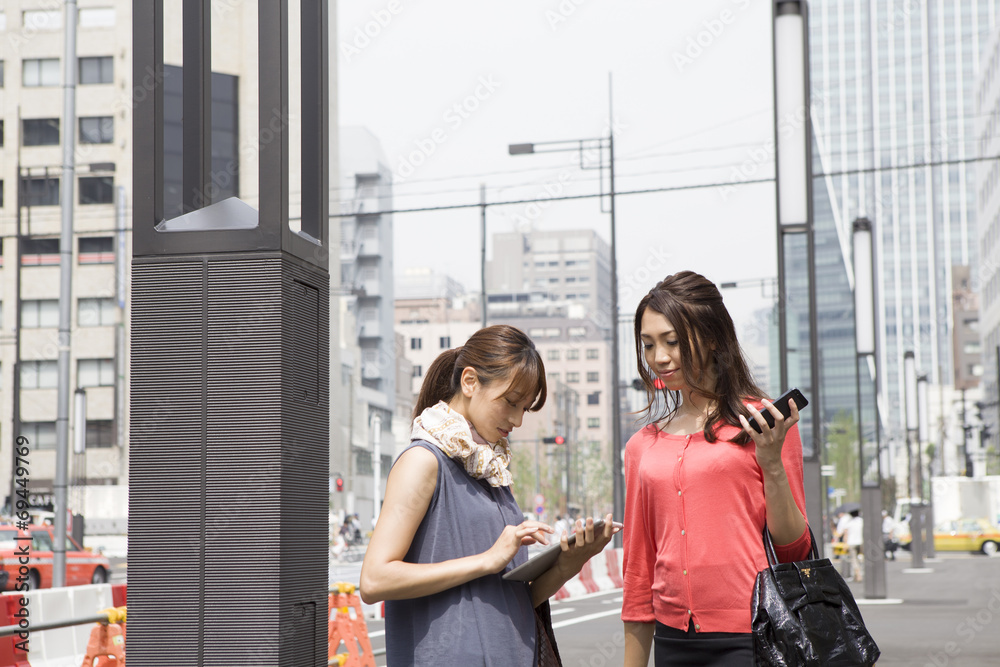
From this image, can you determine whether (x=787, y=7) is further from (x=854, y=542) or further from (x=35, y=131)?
(x=35, y=131)

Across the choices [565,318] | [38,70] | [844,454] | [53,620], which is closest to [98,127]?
[38,70]

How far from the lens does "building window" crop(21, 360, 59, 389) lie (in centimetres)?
6556

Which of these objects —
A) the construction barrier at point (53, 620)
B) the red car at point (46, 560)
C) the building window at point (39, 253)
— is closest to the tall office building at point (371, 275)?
the building window at point (39, 253)

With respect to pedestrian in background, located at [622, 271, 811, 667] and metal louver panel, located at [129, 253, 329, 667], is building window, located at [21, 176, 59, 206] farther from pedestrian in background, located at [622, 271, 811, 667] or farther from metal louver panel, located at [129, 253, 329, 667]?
pedestrian in background, located at [622, 271, 811, 667]

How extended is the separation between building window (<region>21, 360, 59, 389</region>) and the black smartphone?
223ft

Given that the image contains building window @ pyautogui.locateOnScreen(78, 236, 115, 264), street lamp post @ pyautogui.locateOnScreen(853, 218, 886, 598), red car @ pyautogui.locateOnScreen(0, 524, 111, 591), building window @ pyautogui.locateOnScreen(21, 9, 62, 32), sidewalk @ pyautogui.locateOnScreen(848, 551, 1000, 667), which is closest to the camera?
sidewalk @ pyautogui.locateOnScreen(848, 551, 1000, 667)

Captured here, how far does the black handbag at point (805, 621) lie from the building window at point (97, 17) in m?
69.8

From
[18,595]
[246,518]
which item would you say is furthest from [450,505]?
[18,595]

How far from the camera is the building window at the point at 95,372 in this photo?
65.1 metres

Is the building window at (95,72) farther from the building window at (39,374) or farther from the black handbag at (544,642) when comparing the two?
the black handbag at (544,642)

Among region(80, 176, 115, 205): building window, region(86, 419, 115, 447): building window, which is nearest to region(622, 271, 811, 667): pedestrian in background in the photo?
region(86, 419, 115, 447): building window

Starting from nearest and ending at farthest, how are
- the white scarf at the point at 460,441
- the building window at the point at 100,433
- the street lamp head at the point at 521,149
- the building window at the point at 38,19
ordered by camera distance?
the white scarf at the point at 460,441, the street lamp head at the point at 521,149, the building window at the point at 100,433, the building window at the point at 38,19

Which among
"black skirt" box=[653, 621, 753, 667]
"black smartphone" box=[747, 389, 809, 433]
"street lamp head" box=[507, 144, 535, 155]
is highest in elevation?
"street lamp head" box=[507, 144, 535, 155]

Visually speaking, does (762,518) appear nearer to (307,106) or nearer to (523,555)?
(523,555)
